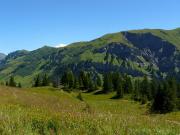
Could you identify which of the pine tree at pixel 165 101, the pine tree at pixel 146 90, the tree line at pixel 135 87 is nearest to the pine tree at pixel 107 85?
the tree line at pixel 135 87

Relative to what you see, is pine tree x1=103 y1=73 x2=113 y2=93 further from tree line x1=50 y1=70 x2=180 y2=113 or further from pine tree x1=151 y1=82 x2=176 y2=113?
pine tree x1=151 y1=82 x2=176 y2=113

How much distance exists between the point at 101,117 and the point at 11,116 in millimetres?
3821

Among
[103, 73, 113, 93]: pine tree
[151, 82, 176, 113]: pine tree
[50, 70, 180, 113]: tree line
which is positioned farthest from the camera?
[103, 73, 113, 93]: pine tree

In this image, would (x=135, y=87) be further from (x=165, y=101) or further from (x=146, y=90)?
(x=165, y=101)

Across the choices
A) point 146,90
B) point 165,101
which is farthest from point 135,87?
point 165,101

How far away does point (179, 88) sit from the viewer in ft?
500

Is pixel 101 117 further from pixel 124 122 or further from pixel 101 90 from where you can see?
pixel 101 90

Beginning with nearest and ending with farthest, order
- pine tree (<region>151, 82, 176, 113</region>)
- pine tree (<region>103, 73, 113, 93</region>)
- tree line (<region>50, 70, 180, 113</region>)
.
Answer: pine tree (<region>151, 82, 176, 113</region>), tree line (<region>50, 70, 180, 113</region>), pine tree (<region>103, 73, 113, 93</region>)

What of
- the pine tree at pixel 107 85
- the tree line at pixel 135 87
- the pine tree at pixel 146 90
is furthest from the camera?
the pine tree at pixel 107 85

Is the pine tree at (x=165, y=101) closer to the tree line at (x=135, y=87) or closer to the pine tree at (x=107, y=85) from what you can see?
the tree line at (x=135, y=87)

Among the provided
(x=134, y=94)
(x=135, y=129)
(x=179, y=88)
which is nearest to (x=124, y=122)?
(x=135, y=129)

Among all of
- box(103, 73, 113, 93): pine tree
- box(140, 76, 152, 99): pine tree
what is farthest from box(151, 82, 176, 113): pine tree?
box(103, 73, 113, 93): pine tree

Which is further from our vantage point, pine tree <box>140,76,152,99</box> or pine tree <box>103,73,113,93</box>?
pine tree <box>103,73,113,93</box>

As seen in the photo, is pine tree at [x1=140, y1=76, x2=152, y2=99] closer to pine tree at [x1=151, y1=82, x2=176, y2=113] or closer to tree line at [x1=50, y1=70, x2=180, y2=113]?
tree line at [x1=50, y1=70, x2=180, y2=113]
